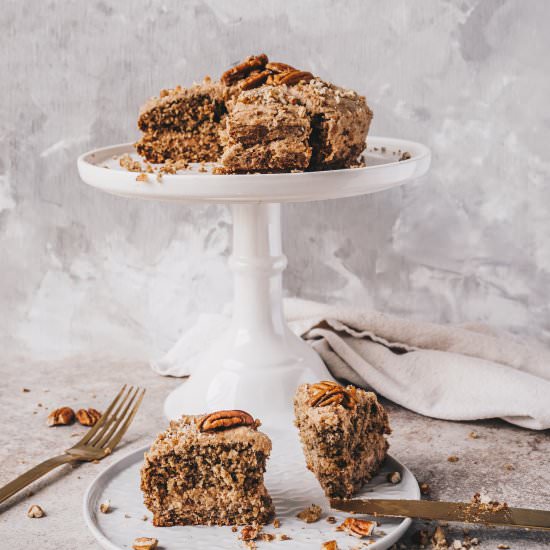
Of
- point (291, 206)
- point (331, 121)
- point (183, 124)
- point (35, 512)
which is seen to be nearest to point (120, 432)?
point (35, 512)

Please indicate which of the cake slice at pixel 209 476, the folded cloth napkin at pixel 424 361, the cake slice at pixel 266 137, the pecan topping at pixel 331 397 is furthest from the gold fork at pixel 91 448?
the cake slice at pixel 266 137

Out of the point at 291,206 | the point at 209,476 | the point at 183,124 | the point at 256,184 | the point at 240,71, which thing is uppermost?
the point at 240,71

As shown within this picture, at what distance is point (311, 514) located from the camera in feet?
5.30

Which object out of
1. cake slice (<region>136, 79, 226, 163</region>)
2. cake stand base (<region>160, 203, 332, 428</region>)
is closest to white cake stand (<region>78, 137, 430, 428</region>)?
cake stand base (<region>160, 203, 332, 428</region>)

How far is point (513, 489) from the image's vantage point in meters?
1.83

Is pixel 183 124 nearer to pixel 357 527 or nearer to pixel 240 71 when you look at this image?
pixel 240 71

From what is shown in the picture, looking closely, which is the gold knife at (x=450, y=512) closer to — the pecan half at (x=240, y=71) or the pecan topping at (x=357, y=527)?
the pecan topping at (x=357, y=527)

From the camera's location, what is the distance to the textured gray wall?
2.73 m

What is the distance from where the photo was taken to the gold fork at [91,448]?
1777 millimetres

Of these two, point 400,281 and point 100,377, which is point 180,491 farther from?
point 400,281

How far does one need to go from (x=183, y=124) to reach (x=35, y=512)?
902 millimetres

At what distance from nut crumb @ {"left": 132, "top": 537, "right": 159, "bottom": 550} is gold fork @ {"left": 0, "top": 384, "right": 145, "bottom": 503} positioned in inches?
13.9

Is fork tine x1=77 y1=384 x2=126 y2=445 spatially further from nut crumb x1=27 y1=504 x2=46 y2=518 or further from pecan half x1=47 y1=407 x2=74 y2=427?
nut crumb x1=27 y1=504 x2=46 y2=518

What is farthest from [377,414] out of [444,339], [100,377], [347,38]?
[347,38]
